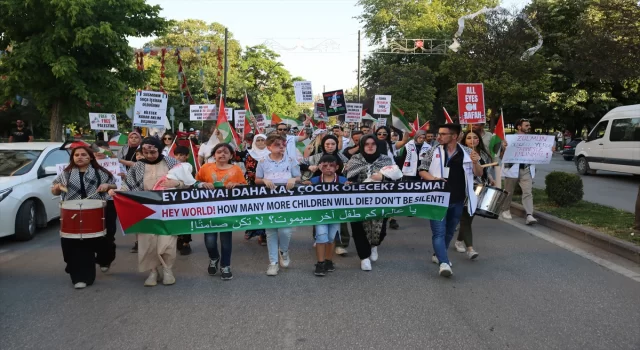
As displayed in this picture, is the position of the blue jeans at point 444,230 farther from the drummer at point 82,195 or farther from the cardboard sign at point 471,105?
the drummer at point 82,195

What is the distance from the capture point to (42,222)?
833 cm

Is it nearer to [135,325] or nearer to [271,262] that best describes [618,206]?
[271,262]

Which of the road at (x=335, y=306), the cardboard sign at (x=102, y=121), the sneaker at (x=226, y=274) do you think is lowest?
the road at (x=335, y=306)

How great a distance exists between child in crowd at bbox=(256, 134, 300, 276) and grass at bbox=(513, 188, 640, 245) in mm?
4687

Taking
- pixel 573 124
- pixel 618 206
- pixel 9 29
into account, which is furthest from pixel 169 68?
pixel 618 206

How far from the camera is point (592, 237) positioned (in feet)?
24.5

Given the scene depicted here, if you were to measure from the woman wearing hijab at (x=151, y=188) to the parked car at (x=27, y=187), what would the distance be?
289cm

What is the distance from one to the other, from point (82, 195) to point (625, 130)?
16034 millimetres

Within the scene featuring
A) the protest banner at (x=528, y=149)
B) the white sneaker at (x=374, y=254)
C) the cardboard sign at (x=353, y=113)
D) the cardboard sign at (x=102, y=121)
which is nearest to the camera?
the white sneaker at (x=374, y=254)

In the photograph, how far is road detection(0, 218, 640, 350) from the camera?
13.1ft

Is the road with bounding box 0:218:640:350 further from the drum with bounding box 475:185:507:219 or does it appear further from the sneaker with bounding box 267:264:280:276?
the drum with bounding box 475:185:507:219

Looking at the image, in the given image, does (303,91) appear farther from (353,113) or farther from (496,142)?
(496,142)

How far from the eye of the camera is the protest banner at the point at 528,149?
8.95 metres

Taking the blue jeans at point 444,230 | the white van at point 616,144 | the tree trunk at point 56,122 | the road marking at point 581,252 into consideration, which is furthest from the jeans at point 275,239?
the white van at point 616,144
